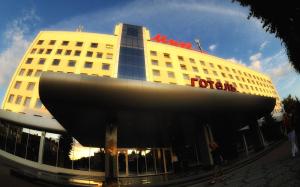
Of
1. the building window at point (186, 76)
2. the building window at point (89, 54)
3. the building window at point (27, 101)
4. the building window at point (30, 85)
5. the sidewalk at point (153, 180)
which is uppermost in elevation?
the building window at point (89, 54)

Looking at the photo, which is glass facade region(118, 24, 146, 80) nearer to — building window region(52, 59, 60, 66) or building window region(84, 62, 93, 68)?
building window region(84, 62, 93, 68)

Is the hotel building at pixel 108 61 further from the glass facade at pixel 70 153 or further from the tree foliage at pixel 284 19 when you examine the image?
the tree foliage at pixel 284 19

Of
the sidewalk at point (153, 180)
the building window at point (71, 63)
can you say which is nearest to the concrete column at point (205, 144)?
the sidewalk at point (153, 180)

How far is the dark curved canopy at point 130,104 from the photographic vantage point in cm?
1073

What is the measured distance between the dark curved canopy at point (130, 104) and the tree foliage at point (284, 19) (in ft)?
22.1

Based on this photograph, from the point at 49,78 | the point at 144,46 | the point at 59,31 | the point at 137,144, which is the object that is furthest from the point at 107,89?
the point at 59,31

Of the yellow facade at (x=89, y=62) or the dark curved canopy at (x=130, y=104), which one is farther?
the yellow facade at (x=89, y=62)

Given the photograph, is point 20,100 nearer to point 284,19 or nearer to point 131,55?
point 131,55

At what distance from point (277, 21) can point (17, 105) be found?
119ft

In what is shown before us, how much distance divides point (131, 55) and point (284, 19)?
3336 centimetres

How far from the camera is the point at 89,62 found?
36.9m

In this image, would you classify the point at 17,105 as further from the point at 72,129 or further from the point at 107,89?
the point at 107,89

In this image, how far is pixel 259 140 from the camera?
816 inches

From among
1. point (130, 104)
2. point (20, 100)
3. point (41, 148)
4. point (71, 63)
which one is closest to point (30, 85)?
point (20, 100)
